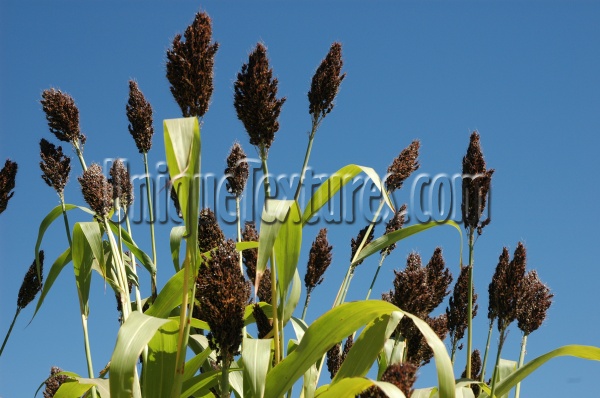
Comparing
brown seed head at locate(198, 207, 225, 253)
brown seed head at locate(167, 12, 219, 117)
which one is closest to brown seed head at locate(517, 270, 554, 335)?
brown seed head at locate(198, 207, 225, 253)

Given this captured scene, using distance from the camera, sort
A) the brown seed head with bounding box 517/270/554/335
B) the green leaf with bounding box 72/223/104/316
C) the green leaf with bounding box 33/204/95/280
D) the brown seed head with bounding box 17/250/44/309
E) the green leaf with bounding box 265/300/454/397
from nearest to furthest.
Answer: the green leaf with bounding box 265/300/454/397
the brown seed head with bounding box 517/270/554/335
the green leaf with bounding box 72/223/104/316
the green leaf with bounding box 33/204/95/280
the brown seed head with bounding box 17/250/44/309

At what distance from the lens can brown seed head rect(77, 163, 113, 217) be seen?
2701 millimetres

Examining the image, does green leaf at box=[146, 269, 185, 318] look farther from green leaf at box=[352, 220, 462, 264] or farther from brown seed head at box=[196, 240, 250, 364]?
green leaf at box=[352, 220, 462, 264]

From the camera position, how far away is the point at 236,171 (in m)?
3.46

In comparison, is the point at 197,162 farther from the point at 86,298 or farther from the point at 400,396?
the point at 86,298

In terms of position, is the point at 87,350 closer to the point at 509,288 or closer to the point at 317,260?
the point at 317,260

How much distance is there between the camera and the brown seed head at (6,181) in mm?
3215

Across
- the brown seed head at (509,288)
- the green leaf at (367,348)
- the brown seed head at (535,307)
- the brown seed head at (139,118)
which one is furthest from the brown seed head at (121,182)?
the brown seed head at (535,307)

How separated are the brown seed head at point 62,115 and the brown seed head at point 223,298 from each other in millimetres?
1518

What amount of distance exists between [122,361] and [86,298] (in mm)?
1273

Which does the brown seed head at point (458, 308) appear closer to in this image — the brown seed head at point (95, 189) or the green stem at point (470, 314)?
the green stem at point (470, 314)

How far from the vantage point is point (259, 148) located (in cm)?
241

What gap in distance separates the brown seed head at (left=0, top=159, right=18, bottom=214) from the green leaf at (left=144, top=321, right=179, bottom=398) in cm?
130

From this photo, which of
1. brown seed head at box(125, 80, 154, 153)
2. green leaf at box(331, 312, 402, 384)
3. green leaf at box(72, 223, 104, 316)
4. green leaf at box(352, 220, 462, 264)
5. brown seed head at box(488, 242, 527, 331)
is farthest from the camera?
brown seed head at box(125, 80, 154, 153)
